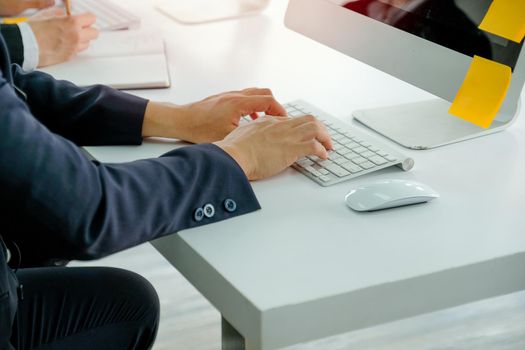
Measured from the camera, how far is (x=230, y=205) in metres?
1.00

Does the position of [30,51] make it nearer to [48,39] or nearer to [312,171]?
[48,39]

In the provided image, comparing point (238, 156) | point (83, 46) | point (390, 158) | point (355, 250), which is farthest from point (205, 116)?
point (83, 46)

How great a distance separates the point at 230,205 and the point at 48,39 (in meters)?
0.71

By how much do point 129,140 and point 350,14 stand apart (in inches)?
17.6

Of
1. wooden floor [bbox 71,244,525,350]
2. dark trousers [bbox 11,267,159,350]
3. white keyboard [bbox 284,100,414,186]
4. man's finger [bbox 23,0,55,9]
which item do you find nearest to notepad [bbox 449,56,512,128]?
white keyboard [bbox 284,100,414,186]

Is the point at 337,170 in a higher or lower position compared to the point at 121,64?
higher

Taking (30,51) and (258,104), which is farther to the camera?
(30,51)

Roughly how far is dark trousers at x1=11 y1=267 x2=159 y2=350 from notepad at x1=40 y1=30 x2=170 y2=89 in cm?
33

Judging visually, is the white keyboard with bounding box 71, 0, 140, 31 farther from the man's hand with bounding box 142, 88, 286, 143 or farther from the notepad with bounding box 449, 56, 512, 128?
the notepad with bounding box 449, 56, 512, 128

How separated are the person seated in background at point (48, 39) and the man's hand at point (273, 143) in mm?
542

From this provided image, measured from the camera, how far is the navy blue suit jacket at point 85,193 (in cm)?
85

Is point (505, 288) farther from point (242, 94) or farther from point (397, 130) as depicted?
point (242, 94)

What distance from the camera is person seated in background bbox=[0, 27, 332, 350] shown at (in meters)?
0.87

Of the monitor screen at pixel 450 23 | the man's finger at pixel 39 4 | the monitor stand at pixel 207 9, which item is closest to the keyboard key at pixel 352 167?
the monitor screen at pixel 450 23
